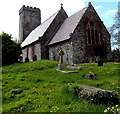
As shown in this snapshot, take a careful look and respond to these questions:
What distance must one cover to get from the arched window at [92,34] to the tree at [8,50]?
39.9 feet

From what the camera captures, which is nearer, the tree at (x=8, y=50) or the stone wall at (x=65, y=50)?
the stone wall at (x=65, y=50)

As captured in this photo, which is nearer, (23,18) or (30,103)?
(30,103)

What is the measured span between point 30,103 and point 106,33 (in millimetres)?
21504

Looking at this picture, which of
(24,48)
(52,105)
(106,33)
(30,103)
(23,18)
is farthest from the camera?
(23,18)

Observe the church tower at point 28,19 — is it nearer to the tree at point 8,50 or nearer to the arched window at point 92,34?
the tree at point 8,50

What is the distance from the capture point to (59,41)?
74.5 feet

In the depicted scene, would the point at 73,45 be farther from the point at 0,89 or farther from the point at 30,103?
the point at 30,103

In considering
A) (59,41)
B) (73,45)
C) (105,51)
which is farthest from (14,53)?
(105,51)

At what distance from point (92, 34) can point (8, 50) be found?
13.8m

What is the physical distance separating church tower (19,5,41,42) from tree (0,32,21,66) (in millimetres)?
18424

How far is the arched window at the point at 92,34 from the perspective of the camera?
22.8 metres

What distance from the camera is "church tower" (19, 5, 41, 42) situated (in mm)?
41438

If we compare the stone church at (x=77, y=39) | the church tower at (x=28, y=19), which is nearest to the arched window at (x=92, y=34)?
the stone church at (x=77, y=39)

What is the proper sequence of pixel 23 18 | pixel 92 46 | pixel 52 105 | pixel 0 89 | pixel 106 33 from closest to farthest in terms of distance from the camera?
pixel 52 105, pixel 0 89, pixel 92 46, pixel 106 33, pixel 23 18
